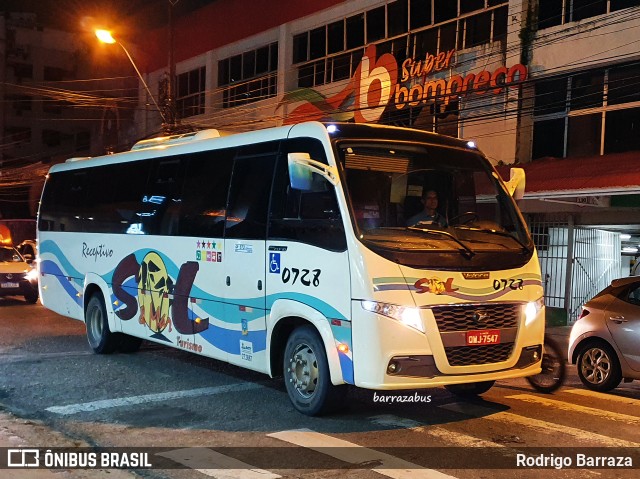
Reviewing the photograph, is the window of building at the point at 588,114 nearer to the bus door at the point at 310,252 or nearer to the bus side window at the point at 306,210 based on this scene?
the bus side window at the point at 306,210

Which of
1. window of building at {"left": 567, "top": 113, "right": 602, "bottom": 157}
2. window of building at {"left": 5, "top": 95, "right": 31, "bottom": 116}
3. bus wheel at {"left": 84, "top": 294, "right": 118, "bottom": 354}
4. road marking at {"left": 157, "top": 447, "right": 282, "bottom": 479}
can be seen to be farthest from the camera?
window of building at {"left": 5, "top": 95, "right": 31, "bottom": 116}

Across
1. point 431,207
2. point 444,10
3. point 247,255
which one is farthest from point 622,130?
point 247,255

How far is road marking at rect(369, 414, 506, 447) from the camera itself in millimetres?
5961

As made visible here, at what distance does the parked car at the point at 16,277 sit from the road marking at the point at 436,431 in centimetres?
1326

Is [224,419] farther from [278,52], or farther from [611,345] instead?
[278,52]

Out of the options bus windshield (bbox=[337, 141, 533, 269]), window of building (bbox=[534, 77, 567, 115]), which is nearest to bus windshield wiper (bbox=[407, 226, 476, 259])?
bus windshield (bbox=[337, 141, 533, 269])

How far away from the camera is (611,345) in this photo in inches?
337

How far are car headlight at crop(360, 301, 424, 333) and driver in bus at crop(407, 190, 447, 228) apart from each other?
92 centimetres

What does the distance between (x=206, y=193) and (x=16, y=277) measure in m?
10.9

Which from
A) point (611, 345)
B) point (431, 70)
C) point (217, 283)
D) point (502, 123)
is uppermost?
point (431, 70)

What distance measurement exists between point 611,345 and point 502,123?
9.25 metres

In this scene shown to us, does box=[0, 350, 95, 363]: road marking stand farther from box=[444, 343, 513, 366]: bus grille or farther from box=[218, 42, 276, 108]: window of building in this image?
box=[218, 42, 276, 108]: window of building

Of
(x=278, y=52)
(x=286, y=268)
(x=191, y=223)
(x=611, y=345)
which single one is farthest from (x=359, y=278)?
(x=278, y=52)

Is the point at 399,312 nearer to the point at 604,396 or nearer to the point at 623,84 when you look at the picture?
the point at 604,396
